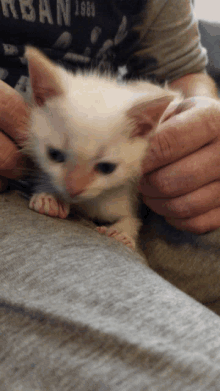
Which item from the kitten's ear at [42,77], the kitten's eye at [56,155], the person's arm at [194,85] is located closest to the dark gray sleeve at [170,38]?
the person's arm at [194,85]

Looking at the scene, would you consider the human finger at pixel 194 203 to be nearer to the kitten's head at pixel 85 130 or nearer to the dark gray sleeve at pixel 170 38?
the kitten's head at pixel 85 130

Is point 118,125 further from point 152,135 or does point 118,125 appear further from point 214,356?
point 214,356

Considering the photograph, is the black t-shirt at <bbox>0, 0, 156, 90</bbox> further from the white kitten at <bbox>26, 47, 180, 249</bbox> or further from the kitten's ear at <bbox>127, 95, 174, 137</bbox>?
the kitten's ear at <bbox>127, 95, 174, 137</bbox>

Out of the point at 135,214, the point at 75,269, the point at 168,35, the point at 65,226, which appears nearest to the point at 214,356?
the point at 75,269

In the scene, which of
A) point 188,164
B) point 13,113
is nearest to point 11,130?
point 13,113

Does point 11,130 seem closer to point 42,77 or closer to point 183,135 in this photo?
point 42,77

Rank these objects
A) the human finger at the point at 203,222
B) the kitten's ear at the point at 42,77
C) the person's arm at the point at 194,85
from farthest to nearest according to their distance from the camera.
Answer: the person's arm at the point at 194,85 < the human finger at the point at 203,222 < the kitten's ear at the point at 42,77

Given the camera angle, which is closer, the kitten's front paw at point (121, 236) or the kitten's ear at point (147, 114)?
the kitten's ear at point (147, 114)
